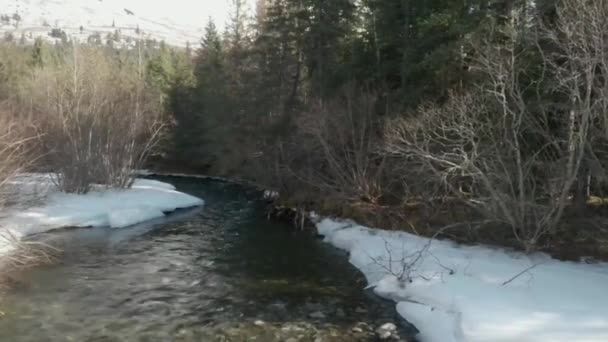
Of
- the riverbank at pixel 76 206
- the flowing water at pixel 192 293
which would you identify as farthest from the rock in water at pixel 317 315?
the riverbank at pixel 76 206

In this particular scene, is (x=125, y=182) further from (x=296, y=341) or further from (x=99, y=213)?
(x=296, y=341)

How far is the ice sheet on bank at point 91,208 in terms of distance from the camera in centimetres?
1862

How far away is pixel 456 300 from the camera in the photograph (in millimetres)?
10438

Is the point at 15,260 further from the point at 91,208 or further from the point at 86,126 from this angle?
the point at 86,126

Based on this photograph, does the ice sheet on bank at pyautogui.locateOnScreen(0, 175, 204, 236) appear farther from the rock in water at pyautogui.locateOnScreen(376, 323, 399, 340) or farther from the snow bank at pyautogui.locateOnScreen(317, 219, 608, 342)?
the rock in water at pyautogui.locateOnScreen(376, 323, 399, 340)

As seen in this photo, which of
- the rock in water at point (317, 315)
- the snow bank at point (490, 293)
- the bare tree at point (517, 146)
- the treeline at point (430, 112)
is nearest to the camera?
the snow bank at point (490, 293)

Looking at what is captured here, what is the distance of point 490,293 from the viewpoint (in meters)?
10.6

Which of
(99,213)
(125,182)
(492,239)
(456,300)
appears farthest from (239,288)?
(125,182)

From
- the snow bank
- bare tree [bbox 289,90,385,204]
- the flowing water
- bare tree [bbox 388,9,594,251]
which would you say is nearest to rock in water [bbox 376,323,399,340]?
the flowing water

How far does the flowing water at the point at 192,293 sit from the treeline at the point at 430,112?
398 centimetres

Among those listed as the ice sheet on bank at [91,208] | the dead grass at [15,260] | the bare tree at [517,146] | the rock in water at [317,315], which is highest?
the bare tree at [517,146]

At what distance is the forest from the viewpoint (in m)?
12.9

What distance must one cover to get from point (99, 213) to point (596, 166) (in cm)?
1757

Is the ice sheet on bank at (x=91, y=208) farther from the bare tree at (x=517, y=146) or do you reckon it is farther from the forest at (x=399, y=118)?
the bare tree at (x=517, y=146)
